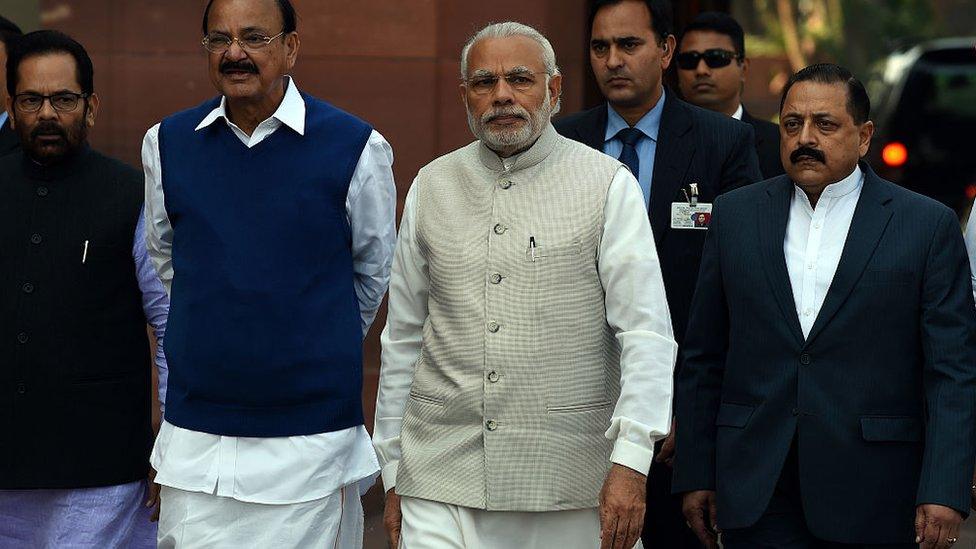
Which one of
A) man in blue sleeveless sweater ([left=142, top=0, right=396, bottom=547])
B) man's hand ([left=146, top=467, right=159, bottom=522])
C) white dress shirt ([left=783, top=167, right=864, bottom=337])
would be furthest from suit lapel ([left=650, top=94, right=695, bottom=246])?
man's hand ([left=146, top=467, right=159, bottom=522])

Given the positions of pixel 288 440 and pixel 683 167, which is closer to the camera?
pixel 288 440

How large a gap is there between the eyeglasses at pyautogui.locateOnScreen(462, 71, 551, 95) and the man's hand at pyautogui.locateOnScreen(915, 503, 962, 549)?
5.28 ft

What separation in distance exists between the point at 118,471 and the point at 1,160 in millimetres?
1113

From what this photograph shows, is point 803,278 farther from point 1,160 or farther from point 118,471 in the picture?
point 1,160

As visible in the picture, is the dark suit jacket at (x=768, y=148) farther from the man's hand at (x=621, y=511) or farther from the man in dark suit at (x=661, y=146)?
the man's hand at (x=621, y=511)

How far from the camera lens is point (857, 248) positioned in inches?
209

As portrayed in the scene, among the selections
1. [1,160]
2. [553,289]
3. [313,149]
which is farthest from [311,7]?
[553,289]

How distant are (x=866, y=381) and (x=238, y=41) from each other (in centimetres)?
209

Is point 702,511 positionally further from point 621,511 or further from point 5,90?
point 5,90

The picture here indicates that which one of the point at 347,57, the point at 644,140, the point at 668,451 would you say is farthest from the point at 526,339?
the point at 347,57

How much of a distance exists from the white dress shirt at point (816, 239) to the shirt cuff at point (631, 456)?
2.23ft

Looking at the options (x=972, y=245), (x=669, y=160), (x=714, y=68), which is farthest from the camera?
(x=714, y=68)

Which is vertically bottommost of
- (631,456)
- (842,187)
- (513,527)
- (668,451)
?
(513,527)

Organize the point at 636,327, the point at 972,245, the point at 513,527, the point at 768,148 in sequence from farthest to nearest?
the point at 768,148
the point at 972,245
the point at 513,527
the point at 636,327
